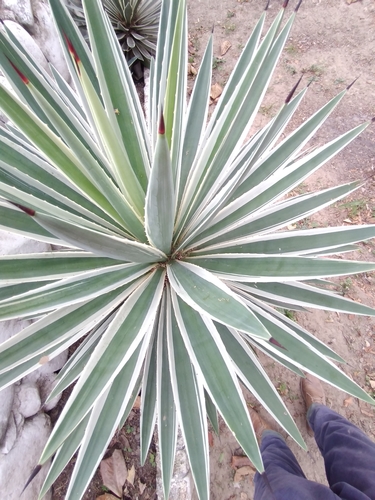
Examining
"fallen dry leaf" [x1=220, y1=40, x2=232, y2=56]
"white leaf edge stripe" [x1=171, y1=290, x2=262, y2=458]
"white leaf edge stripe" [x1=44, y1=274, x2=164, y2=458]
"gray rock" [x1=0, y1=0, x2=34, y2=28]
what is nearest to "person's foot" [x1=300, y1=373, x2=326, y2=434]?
"white leaf edge stripe" [x1=171, y1=290, x2=262, y2=458]

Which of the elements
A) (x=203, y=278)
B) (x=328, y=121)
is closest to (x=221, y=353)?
(x=203, y=278)

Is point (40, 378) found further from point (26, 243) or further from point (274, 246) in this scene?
point (274, 246)

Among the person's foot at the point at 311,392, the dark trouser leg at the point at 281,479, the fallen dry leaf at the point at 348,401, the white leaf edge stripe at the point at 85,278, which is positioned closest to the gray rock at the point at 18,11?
the white leaf edge stripe at the point at 85,278

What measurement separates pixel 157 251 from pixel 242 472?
131 cm

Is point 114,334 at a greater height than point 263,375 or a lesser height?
greater

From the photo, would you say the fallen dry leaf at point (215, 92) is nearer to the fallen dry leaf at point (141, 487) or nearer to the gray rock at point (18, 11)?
the gray rock at point (18, 11)

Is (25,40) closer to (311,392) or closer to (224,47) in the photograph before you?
(224,47)

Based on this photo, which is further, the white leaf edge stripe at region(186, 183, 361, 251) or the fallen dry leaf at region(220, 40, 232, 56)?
the fallen dry leaf at region(220, 40, 232, 56)

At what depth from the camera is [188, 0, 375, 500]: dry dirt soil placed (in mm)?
1712

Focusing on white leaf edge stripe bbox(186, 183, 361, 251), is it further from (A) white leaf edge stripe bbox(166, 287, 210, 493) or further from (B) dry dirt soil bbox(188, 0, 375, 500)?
(B) dry dirt soil bbox(188, 0, 375, 500)

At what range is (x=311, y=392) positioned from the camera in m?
1.74

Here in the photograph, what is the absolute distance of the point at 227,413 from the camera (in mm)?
742

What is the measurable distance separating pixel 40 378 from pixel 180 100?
4.37 ft

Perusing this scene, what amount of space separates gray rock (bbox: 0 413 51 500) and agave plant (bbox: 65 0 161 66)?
7.60 feet
